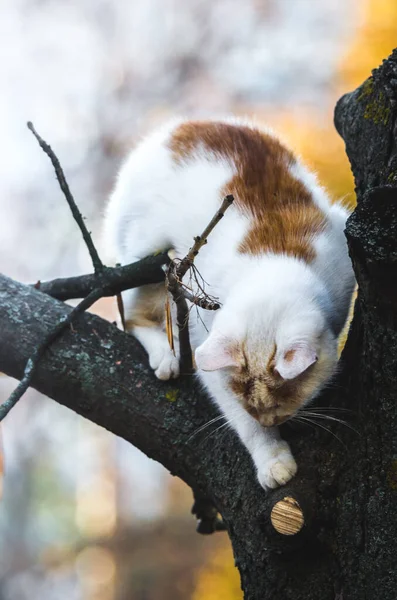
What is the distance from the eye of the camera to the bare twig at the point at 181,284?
3.98 feet

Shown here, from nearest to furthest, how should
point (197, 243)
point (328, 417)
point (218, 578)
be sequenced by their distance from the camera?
point (197, 243), point (328, 417), point (218, 578)

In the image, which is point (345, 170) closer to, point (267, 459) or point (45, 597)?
point (267, 459)

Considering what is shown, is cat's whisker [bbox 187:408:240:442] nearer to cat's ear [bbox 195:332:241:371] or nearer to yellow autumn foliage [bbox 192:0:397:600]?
cat's ear [bbox 195:332:241:371]

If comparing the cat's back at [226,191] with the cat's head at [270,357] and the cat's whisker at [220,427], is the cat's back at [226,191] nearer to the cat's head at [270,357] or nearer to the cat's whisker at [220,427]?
the cat's head at [270,357]

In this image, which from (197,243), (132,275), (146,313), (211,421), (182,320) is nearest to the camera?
(197,243)

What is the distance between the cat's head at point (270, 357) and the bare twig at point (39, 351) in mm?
357

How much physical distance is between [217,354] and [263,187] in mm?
567

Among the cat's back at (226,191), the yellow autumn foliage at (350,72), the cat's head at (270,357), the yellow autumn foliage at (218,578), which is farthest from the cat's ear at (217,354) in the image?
the yellow autumn foliage at (218,578)

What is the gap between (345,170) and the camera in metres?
3.50

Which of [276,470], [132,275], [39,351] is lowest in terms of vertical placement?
[276,470]

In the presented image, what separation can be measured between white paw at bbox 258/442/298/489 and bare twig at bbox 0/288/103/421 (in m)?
0.55

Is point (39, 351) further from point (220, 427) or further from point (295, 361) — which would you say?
point (295, 361)

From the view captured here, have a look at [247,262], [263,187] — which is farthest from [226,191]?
[247,262]

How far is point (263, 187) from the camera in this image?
1812 millimetres
